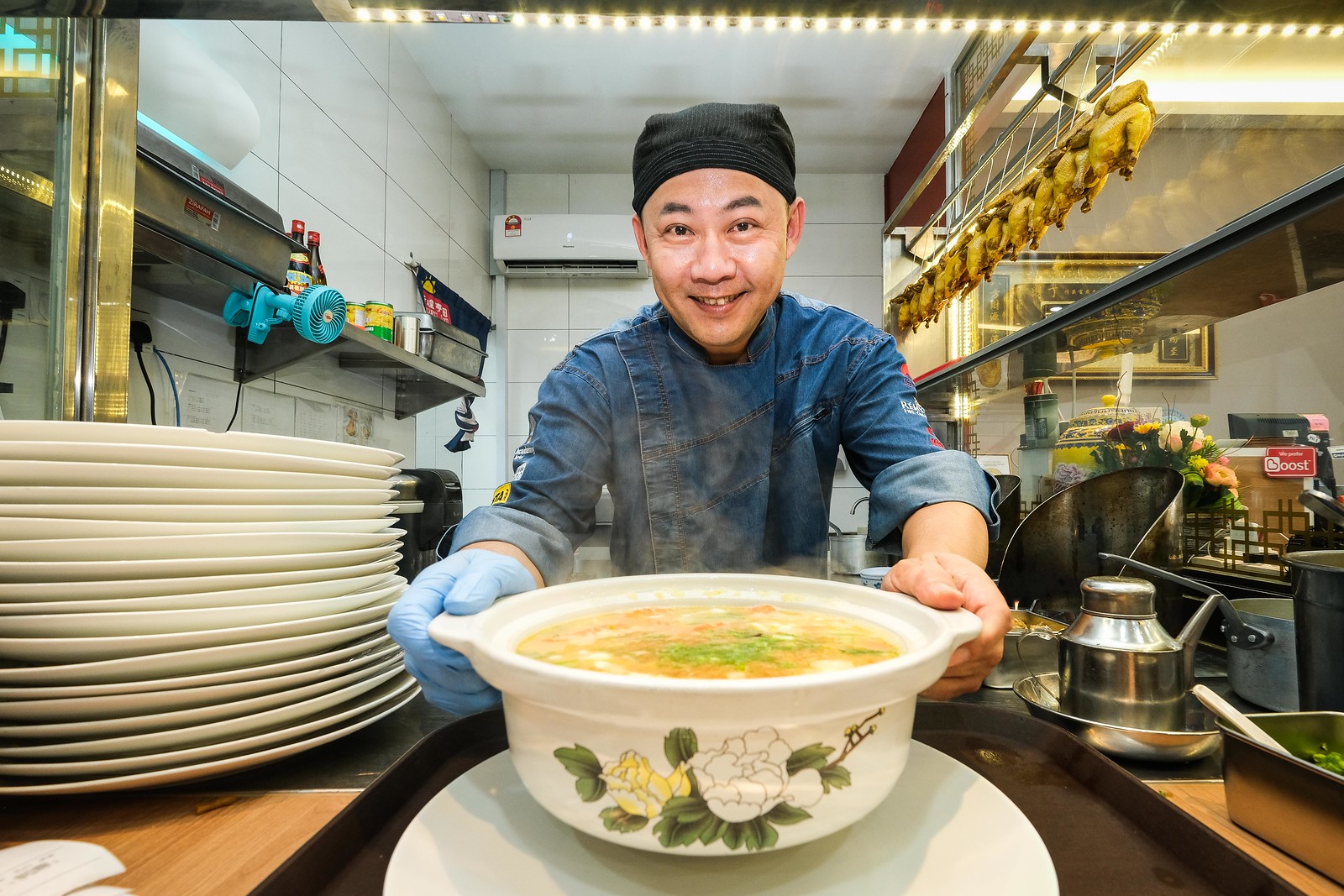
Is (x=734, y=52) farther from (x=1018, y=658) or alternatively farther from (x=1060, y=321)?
(x=1018, y=658)

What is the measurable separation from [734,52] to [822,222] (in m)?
1.93

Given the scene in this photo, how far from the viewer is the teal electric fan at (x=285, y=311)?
88.7 inches

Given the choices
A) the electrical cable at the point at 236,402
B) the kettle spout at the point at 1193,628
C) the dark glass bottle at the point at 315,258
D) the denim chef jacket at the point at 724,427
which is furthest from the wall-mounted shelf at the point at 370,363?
the kettle spout at the point at 1193,628

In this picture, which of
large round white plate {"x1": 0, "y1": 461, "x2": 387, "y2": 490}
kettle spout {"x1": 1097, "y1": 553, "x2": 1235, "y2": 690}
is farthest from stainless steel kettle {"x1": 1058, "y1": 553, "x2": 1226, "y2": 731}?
large round white plate {"x1": 0, "y1": 461, "x2": 387, "y2": 490}

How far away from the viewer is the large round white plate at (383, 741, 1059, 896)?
45 cm

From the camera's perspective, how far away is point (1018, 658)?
44.4 inches

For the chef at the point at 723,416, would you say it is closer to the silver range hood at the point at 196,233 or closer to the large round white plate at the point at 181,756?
the large round white plate at the point at 181,756

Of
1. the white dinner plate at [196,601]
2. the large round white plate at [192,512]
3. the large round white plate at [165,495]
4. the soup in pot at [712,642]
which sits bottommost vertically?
the soup in pot at [712,642]

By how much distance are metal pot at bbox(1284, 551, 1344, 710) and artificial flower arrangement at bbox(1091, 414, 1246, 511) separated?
78cm

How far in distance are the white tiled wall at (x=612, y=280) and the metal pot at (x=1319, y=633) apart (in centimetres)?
517

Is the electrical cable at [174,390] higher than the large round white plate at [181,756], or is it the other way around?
the electrical cable at [174,390]

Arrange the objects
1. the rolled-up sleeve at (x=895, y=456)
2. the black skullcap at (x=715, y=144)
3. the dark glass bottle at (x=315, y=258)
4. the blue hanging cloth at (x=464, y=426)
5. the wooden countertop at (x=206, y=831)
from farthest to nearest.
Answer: the blue hanging cloth at (x=464, y=426)
the dark glass bottle at (x=315, y=258)
the black skullcap at (x=715, y=144)
the rolled-up sleeve at (x=895, y=456)
the wooden countertop at (x=206, y=831)

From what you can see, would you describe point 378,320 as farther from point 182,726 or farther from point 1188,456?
point 1188,456

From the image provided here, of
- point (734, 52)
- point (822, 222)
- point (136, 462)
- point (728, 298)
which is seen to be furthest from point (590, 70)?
point (136, 462)
